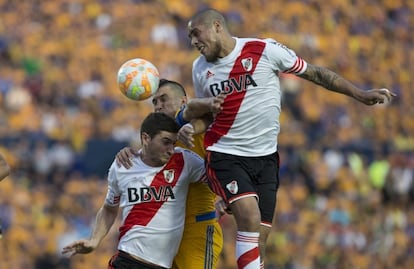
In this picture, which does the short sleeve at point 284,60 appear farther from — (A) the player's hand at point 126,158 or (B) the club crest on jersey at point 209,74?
(A) the player's hand at point 126,158

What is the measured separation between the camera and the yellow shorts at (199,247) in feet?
26.4

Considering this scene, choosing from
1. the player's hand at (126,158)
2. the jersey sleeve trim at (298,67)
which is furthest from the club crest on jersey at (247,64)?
the player's hand at (126,158)

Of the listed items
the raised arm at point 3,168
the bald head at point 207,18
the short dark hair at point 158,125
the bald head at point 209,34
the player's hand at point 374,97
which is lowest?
the raised arm at point 3,168

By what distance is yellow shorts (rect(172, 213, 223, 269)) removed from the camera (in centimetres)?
805

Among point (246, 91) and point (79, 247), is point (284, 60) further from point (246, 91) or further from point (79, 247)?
point (79, 247)

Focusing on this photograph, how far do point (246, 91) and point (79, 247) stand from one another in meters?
1.57

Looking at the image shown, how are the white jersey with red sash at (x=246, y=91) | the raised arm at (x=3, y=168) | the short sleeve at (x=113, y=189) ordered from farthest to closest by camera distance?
1. the short sleeve at (x=113, y=189)
2. the white jersey with red sash at (x=246, y=91)
3. the raised arm at (x=3, y=168)

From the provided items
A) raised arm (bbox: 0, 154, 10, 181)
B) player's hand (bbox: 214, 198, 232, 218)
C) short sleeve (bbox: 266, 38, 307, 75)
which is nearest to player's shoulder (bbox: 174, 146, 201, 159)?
player's hand (bbox: 214, 198, 232, 218)

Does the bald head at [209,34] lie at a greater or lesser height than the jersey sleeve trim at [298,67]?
greater

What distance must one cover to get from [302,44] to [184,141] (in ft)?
47.1

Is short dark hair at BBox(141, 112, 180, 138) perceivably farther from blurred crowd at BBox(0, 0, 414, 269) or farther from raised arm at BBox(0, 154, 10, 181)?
blurred crowd at BBox(0, 0, 414, 269)

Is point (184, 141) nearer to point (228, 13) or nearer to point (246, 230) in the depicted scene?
point (246, 230)

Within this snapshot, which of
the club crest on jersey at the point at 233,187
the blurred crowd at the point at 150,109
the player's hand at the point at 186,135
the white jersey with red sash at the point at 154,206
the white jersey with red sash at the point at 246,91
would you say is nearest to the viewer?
the player's hand at the point at 186,135

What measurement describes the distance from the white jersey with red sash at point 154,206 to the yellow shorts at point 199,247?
0.52 feet
